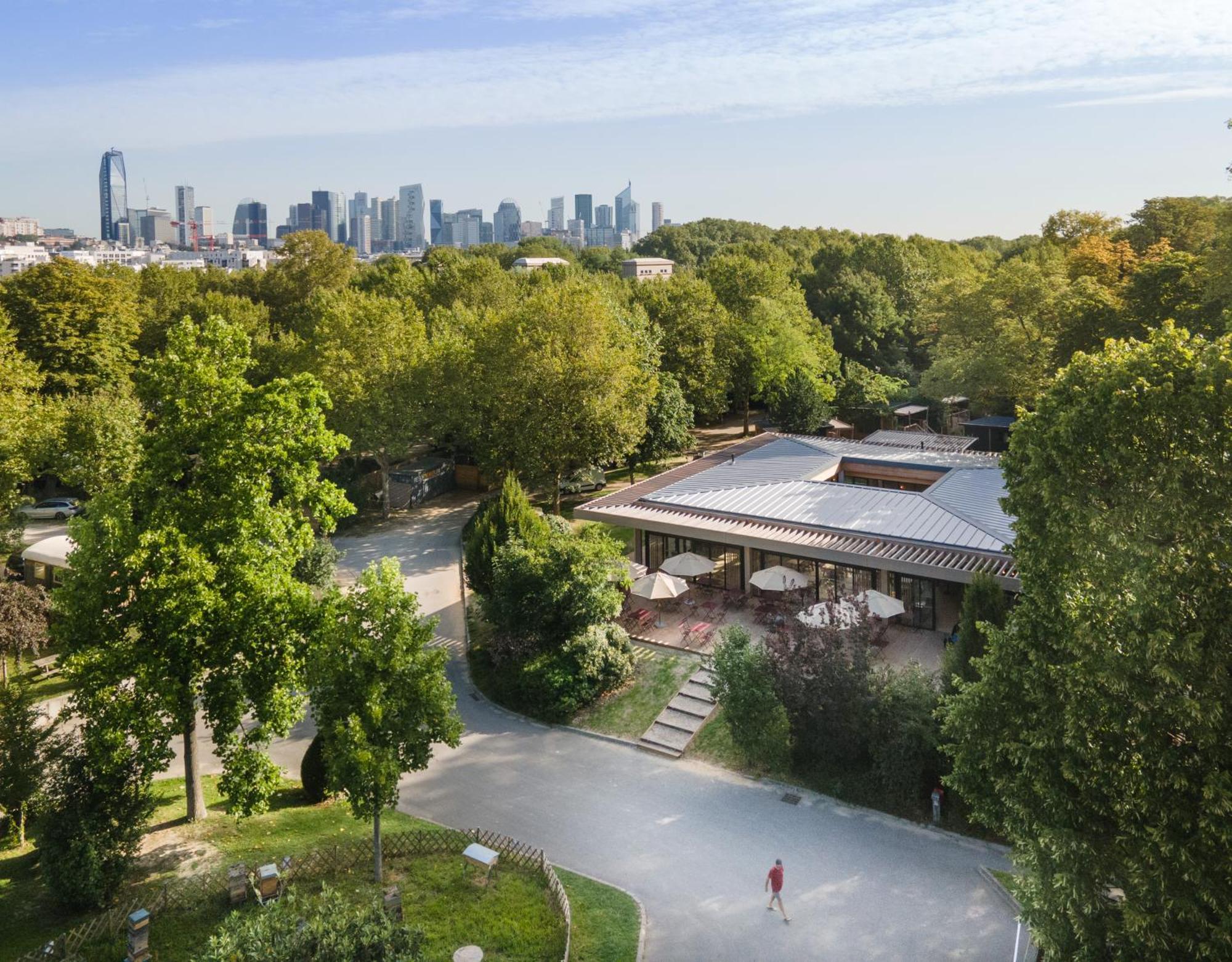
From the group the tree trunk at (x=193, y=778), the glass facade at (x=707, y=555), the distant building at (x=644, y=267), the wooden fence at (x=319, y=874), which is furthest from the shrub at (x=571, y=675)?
the distant building at (x=644, y=267)

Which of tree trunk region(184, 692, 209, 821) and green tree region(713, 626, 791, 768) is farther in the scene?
green tree region(713, 626, 791, 768)

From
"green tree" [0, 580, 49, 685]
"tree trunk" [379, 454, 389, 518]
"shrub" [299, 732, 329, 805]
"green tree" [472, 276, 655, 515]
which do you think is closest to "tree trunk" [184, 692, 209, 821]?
"shrub" [299, 732, 329, 805]

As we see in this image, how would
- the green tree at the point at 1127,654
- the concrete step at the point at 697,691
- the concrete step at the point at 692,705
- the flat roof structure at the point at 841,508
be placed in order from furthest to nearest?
1. the flat roof structure at the point at 841,508
2. the concrete step at the point at 697,691
3. the concrete step at the point at 692,705
4. the green tree at the point at 1127,654

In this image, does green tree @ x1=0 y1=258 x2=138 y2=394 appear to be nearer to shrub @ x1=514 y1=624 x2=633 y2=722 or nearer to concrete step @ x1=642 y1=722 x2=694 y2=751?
shrub @ x1=514 y1=624 x2=633 y2=722

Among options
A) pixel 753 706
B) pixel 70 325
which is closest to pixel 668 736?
pixel 753 706

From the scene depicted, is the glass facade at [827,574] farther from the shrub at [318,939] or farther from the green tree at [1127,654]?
the shrub at [318,939]

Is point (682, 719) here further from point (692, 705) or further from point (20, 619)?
point (20, 619)
